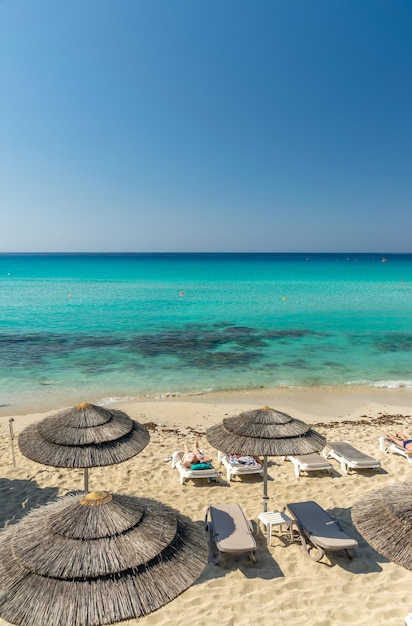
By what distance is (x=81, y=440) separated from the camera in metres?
7.16

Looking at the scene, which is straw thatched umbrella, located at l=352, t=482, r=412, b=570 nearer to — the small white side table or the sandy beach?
the sandy beach

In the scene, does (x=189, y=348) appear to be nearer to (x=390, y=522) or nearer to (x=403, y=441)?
(x=403, y=441)

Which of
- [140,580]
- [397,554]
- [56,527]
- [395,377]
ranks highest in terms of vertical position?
[56,527]

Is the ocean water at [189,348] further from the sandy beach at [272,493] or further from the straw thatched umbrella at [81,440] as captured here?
the straw thatched umbrella at [81,440]

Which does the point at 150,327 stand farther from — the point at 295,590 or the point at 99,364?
the point at 295,590

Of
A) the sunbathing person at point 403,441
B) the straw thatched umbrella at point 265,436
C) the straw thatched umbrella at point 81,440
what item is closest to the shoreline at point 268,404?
the sunbathing person at point 403,441

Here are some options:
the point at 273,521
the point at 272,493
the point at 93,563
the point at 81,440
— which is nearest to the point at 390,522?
the point at 273,521

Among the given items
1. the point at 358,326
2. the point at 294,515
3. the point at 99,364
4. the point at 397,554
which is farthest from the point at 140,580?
the point at 358,326

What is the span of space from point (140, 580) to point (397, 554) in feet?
10.4

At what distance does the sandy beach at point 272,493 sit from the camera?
6.01 metres

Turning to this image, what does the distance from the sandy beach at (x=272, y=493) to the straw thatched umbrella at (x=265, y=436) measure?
159cm

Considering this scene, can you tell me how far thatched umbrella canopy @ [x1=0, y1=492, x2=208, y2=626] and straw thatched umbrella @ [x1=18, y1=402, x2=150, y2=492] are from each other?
222 cm

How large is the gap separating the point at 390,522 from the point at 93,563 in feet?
12.2

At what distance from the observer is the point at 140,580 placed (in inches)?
161
